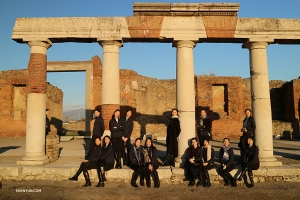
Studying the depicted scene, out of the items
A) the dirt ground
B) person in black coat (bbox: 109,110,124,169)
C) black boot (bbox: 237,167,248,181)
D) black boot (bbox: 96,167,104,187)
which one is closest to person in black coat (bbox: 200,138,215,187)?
the dirt ground

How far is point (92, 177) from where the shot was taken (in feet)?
21.3

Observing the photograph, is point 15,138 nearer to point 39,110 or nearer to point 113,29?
point 39,110

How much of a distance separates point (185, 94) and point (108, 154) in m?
2.79

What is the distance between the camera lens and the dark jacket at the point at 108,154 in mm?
6309

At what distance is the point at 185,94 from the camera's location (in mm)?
7367

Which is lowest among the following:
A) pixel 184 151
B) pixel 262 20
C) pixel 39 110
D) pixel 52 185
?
pixel 52 185

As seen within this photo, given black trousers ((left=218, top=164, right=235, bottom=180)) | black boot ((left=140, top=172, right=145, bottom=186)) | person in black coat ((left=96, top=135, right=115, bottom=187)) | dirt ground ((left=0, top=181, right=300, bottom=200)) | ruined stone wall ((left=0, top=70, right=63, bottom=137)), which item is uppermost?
ruined stone wall ((left=0, top=70, right=63, bottom=137))

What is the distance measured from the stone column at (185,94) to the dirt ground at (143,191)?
1.37 metres

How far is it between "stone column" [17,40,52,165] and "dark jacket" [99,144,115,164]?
2.07m

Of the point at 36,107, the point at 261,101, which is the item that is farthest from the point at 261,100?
the point at 36,107

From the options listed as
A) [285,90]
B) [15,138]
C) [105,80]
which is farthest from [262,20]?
[15,138]

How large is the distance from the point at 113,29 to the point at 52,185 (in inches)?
181

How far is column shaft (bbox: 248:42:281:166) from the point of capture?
7.29 meters

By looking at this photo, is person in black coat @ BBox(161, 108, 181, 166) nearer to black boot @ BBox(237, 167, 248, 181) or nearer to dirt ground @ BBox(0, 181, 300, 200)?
dirt ground @ BBox(0, 181, 300, 200)
